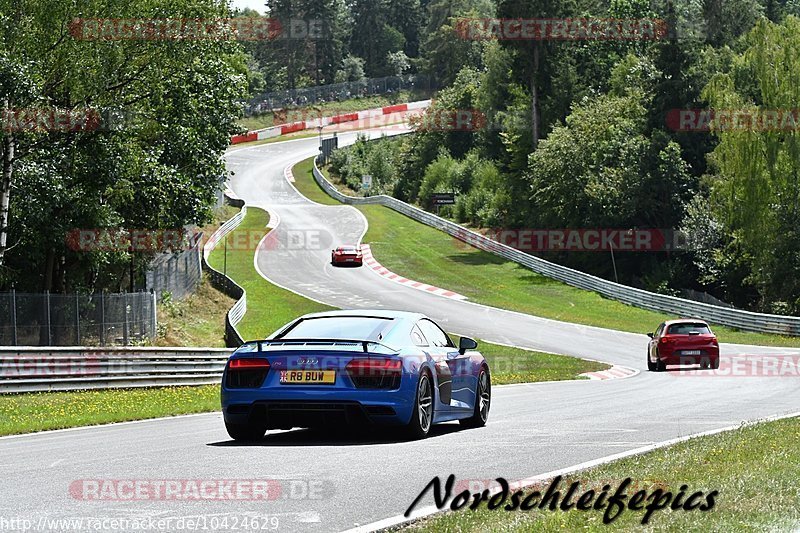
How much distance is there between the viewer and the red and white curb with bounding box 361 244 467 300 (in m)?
55.3

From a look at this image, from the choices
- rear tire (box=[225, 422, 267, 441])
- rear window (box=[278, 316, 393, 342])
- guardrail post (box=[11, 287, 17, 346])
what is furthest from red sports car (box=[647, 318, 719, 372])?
rear tire (box=[225, 422, 267, 441])

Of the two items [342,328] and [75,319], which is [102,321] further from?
[342,328]

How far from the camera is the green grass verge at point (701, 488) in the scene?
6.63m

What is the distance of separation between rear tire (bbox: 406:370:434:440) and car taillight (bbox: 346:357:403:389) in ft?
1.23

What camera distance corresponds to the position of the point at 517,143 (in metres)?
82.9

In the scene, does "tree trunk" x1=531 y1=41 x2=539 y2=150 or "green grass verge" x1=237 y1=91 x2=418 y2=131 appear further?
"green grass verge" x1=237 y1=91 x2=418 y2=131

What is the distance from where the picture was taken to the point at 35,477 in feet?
28.9

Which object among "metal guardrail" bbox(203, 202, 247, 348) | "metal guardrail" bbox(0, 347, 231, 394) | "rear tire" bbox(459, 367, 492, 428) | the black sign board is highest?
"rear tire" bbox(459, 367, 492, 428)

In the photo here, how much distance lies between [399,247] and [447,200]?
61.1 feet

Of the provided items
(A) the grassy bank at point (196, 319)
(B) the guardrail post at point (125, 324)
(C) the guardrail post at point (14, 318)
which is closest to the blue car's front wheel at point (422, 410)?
(C) the guardrail post at point (14, 318)

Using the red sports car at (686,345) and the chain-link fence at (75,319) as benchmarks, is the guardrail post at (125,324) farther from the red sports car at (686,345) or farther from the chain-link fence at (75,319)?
the red sports car at (686,345)

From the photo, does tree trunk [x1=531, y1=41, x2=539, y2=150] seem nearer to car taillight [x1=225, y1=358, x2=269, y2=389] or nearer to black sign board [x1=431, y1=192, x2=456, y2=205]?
black sign board [x1=431, y1=192, x2=456, y2=205]

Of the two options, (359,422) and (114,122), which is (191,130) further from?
(359,422)

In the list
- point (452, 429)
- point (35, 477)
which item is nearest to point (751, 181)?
point (452, 429)
